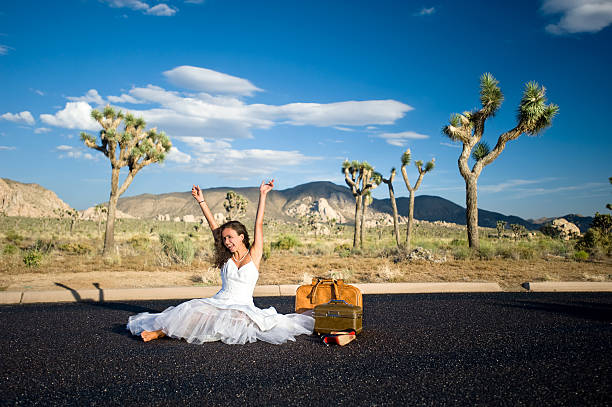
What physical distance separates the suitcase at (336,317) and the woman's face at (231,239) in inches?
49.2

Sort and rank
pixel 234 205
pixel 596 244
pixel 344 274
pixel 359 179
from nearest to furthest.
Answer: pixel 344 274 < pixel 596 244 < pixel 359 179 < pixel 234 205

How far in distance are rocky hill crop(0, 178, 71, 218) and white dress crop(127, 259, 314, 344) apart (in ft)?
299

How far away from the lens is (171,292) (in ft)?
31.4

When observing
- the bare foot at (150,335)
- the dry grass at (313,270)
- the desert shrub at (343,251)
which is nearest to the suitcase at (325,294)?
the bare foot at (150,335)

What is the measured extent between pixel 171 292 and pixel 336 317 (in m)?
4.85

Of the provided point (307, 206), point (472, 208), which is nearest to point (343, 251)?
point (472, 208)

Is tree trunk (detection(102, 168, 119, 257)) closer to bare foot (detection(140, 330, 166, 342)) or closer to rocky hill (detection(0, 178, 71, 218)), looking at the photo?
bare foot (detection(140, 330, 166, 342))

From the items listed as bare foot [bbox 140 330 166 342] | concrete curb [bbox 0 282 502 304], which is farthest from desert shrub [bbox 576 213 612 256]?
bare foot [bbox 140 330 166 342]

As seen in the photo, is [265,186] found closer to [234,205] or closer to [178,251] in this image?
[178,251]

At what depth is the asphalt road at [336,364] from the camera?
12.2 feet

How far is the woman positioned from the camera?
5590mm

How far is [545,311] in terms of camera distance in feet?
25.6

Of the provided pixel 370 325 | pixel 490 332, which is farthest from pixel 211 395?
pixel 490 332

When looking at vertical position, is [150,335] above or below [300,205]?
below
